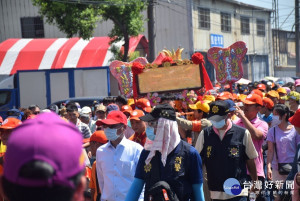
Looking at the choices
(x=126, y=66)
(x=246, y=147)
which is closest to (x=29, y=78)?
(x=126, y=66)

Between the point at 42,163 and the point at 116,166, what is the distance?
4.33m

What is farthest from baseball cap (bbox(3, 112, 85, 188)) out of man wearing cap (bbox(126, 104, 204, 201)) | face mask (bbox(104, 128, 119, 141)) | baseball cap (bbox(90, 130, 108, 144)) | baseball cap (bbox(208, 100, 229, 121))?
baseball cap (bbox(90, 130, 108, 144))

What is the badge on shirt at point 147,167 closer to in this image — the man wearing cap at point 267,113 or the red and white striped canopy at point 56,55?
the man wearing cap at point 267,113

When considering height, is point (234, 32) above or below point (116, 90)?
above

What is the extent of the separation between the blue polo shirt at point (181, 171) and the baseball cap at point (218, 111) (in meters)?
1.83

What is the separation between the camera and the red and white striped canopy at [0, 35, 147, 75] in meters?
30.6

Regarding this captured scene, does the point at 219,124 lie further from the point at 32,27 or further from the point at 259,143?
the point at 32,27

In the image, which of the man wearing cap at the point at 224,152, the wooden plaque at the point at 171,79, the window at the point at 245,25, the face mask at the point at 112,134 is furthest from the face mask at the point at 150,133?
the window at the point at 245,25

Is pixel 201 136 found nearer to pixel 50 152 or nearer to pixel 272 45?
pixel 50 152

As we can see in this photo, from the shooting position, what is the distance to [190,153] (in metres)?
5.04

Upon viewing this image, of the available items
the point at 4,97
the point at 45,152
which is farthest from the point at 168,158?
the point at 4,97

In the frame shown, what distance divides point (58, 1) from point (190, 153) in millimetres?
21943

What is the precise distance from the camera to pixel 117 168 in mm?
6105

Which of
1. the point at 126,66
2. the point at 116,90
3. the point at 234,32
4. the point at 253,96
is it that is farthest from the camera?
the point at 234,32
